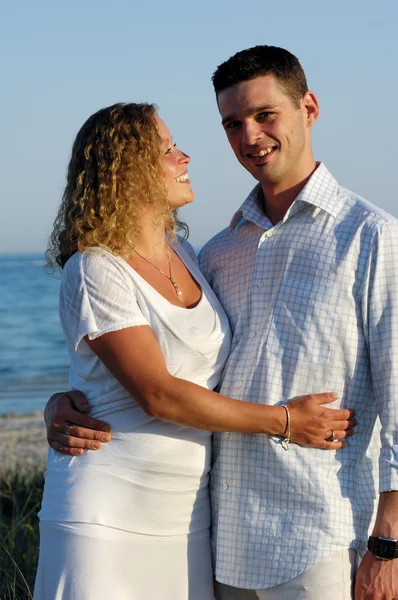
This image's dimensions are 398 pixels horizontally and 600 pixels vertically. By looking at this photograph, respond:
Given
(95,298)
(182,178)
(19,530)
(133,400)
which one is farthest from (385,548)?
(19,530)

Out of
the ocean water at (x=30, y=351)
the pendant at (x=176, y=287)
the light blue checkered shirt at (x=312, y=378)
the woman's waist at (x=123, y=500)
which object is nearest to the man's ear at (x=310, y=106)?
the light blue checkered shirt at (x=312, y=378)

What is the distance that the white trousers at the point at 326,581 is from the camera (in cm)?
293

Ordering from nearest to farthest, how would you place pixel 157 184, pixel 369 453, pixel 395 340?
pixel 395 340
pixel 369 453
pixel 157 184

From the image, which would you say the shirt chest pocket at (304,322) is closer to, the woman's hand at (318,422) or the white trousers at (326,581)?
the woman's hand at (318,422)

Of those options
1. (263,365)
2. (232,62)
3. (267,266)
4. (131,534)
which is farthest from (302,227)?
(131,534)

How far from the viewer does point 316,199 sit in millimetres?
3242

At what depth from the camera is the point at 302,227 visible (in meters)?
3.28

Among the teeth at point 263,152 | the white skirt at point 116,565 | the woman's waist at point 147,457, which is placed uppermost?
the teeth at point 263,152

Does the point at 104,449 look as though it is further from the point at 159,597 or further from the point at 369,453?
the point at 369,453

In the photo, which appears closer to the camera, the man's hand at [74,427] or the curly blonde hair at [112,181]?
the man's hand at [74,427]

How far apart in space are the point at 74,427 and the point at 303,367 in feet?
2.86

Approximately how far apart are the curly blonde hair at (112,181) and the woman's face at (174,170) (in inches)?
3.0

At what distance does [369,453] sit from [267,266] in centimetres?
80

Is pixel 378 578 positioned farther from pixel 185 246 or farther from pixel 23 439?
pixel 23 439
